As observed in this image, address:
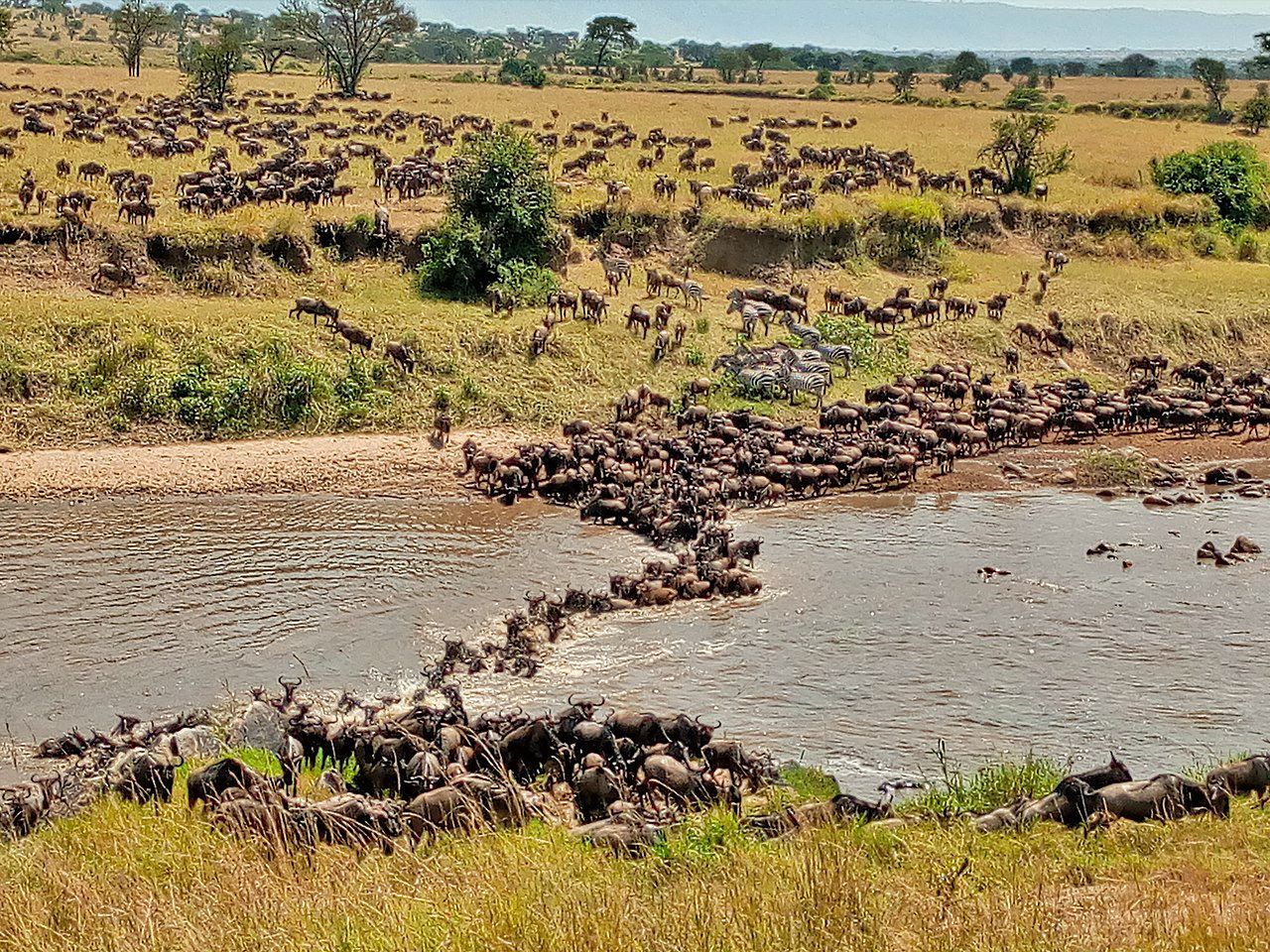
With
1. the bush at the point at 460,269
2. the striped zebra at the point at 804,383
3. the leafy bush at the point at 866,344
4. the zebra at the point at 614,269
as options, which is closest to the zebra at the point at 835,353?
the leafy bush at the point at 866,344

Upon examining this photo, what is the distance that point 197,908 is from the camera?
729 centimetres

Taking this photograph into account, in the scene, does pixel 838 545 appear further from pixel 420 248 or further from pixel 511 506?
pixel 420 248

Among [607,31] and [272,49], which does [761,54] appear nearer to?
[607,31]

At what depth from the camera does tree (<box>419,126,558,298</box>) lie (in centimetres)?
2844

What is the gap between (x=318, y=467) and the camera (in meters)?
22.0

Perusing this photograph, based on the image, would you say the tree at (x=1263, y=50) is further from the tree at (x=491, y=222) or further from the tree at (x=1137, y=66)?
the tree at (x=491, y=222)

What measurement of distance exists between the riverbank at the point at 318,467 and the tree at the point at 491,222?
18.2ft

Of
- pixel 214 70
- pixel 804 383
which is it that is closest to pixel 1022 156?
pixel 804 383

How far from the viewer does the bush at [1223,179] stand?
39312 millimetres

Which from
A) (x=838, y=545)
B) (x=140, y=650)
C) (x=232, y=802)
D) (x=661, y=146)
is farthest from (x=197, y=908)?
(x=661, y=146)

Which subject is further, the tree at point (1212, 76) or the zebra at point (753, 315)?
the tree at point (1212, 76)

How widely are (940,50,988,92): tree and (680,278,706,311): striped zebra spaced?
6603 cm

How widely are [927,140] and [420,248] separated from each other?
26.4 meters

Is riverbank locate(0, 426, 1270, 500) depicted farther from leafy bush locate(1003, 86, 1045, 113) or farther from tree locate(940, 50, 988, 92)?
tree locate(940, 50, 988, 92)
